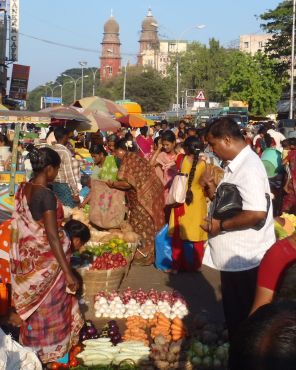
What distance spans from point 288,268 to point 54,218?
2.25m

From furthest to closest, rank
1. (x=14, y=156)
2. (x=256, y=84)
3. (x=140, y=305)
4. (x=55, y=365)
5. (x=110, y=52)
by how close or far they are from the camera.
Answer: (x=110, y=52)
(x=256, y=84)
(x=14, y=156)
(x=140, y=305)
(x=55, y=365)

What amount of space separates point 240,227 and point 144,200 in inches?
214

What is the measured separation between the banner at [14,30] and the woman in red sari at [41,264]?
177ft

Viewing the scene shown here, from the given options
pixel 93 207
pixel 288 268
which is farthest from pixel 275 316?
pixel 93 207

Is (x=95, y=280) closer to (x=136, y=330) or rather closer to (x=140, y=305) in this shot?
(x=140, y=305)

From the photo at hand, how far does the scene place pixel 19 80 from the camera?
53.7m

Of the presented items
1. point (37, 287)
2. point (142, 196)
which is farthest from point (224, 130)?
point (142, 196)

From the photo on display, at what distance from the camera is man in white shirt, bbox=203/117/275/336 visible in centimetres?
450

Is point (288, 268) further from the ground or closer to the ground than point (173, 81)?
closer to the ground

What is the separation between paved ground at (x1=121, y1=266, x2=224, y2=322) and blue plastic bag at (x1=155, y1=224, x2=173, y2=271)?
124 mm

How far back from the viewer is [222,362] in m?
5.78

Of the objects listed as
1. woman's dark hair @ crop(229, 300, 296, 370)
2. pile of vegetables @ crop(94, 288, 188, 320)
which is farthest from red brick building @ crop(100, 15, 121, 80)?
woman's dark hair @ crop(229, 300, 296, 370)

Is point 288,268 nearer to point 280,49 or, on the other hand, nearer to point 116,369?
point 116,369

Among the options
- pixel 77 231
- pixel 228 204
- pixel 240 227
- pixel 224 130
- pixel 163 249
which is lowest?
pixel 163 249
